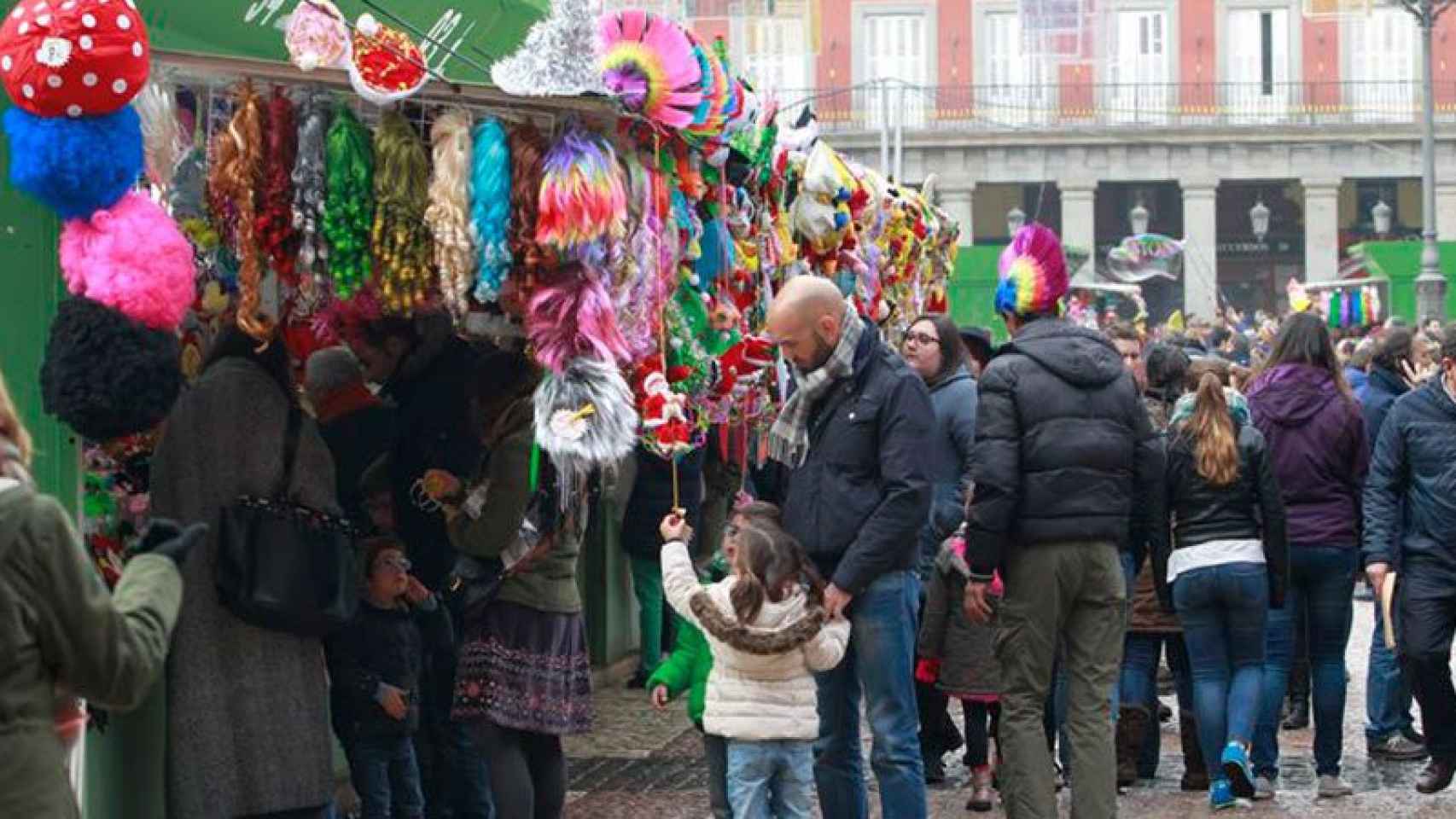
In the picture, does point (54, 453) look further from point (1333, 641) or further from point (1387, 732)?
point (1387, 732)

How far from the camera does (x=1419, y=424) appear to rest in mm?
8945

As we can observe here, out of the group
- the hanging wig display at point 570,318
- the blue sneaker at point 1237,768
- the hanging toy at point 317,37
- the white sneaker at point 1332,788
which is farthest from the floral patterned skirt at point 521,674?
the white sneaker at point 1332,788

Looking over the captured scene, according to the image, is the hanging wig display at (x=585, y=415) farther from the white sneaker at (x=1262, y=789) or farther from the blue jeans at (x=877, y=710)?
the white sneaker at (x=1262, y=789)

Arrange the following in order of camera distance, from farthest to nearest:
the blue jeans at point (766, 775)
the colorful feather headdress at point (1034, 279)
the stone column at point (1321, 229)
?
the stone column at point (1321, 229) < the colorful feather headdress at point (1034, 279) < the blue jeans at point (766, 775)

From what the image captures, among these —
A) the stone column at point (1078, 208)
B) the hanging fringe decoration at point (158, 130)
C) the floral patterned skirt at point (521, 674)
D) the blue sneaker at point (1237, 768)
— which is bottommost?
the blue sneaker at point (1237, 768)

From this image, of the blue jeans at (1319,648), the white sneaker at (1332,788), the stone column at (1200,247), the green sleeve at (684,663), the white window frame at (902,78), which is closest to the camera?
the green sleeve at (684,663)

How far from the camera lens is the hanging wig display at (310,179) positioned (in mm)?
6129

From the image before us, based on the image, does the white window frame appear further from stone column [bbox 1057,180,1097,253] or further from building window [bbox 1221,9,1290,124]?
building window [bbox 1221,9,1290,124]

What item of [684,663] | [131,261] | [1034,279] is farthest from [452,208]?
[1034,279]

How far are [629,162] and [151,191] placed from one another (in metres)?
1.38

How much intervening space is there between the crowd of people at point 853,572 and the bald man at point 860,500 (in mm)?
11

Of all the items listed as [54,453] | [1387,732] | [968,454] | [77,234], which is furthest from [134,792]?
[1387,732]

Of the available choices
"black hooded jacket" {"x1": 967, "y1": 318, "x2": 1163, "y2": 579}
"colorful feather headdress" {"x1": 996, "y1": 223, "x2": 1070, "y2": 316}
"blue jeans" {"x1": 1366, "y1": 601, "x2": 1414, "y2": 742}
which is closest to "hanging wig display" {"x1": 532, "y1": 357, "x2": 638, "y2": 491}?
"black hooded jacket" {"x1": 967, "y1": 318, "x2": 1163, "y2": 579}

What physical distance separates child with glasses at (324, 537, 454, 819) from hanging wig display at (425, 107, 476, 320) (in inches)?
54.8
